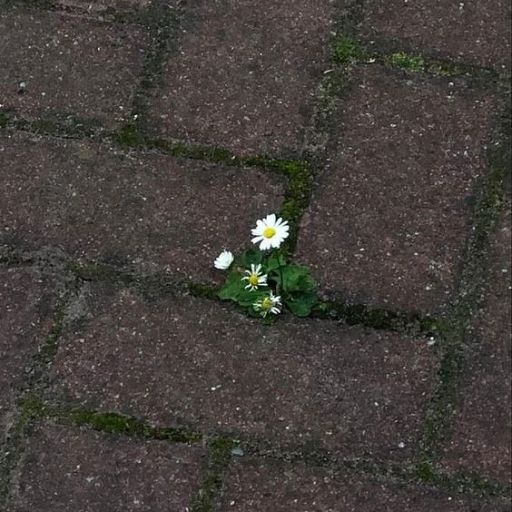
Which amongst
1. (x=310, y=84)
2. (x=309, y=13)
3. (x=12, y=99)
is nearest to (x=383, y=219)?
(x=310, y=84)

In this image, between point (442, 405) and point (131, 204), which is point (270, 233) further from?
point (442, 405)

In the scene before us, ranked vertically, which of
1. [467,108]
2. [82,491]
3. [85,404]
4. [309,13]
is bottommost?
[82,491]

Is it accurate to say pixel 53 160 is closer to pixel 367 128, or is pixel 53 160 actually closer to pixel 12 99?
pixel 12 99

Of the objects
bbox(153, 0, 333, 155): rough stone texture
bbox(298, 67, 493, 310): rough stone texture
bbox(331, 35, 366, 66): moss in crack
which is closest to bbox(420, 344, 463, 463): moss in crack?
bbox(298, 67, 493, 310): rough stone texture

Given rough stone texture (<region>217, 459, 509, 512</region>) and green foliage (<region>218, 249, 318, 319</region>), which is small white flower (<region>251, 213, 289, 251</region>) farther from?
rough stone texture (<region>217, 459, 509, 512</region>)

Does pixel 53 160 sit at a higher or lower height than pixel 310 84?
lower

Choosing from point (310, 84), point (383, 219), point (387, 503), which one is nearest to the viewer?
point (387, 503)

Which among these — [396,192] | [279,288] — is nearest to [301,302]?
[279,288]
